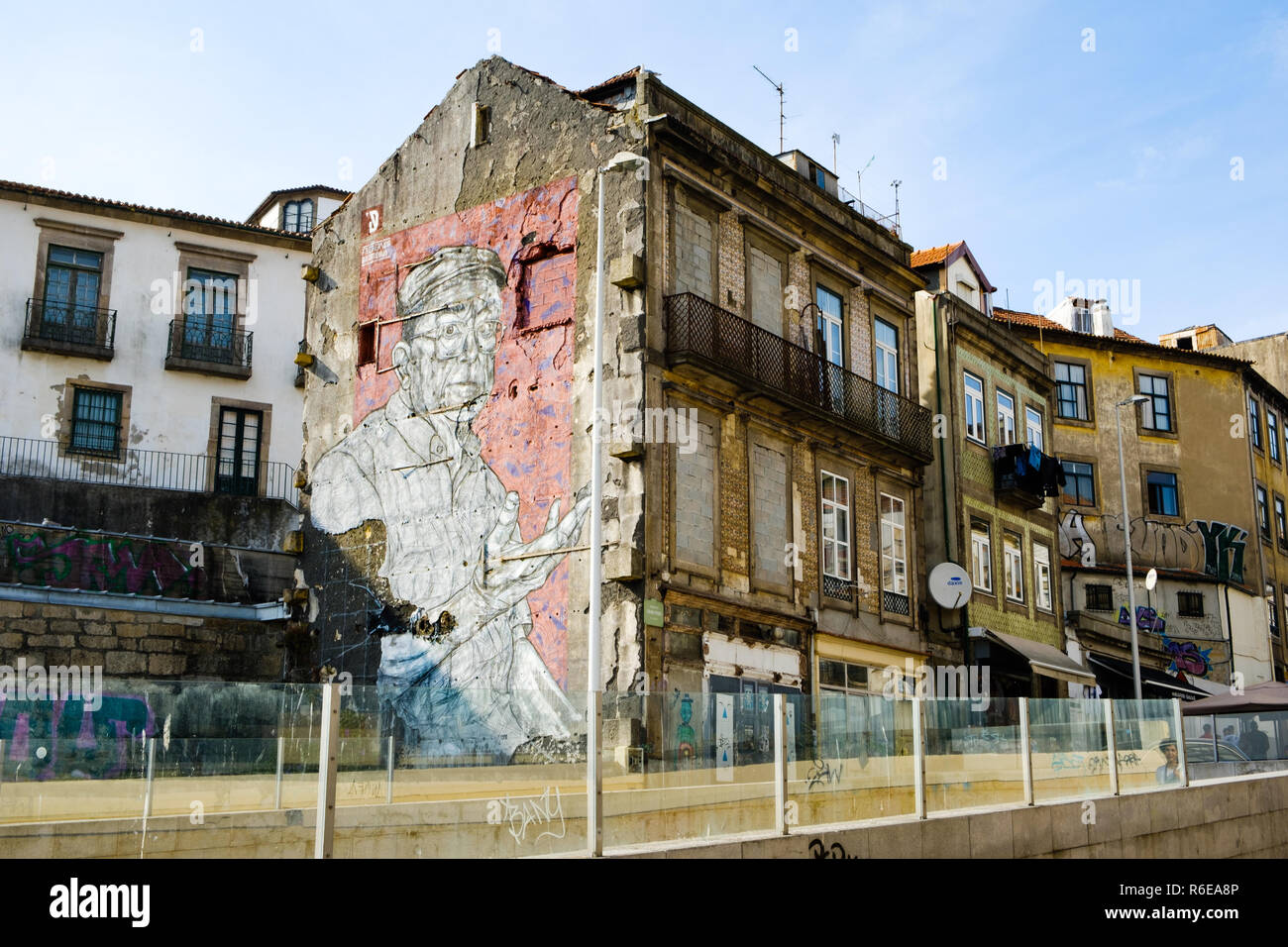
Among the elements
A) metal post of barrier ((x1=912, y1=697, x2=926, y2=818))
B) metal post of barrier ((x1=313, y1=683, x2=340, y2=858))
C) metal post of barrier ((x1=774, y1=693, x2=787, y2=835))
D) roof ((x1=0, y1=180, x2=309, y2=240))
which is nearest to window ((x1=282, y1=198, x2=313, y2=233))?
roof ((x1=0, y1=180, x2=309, y2=240))

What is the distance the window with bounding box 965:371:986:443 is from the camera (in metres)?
34.7

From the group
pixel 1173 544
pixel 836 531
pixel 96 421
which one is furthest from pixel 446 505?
pixel 1173 544

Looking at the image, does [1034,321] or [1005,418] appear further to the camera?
[1034,321]

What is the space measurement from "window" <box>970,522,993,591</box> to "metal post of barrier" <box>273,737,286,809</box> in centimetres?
2494

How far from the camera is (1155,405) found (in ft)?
163

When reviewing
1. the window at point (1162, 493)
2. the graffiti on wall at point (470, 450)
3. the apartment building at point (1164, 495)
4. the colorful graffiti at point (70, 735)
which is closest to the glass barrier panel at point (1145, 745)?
the graffiti on wall at point (470, 450)

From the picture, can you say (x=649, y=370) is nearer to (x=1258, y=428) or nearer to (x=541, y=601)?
(x=541, y=601)

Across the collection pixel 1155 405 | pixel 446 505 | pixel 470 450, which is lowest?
pixel 446 505

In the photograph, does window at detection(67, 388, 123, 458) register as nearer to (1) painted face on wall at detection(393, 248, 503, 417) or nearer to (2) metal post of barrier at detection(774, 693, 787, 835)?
(1) painted face on wall at detection(393, 248, 503, 417)

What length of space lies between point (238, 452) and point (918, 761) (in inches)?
1087

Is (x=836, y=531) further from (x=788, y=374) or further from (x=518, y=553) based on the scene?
(x=518, y=553)
